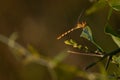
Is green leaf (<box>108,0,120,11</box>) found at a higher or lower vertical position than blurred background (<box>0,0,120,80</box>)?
lower

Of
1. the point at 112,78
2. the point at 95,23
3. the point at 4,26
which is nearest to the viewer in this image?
the point at 112,78

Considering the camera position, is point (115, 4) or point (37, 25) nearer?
point (115, 4)

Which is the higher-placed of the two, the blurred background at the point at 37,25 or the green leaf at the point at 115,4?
the blurred background at the point at 37,25

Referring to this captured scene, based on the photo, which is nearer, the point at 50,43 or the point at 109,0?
the point at 109,0

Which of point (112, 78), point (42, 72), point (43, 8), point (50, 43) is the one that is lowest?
point (112, 78)

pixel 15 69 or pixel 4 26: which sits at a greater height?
pixel 4 26

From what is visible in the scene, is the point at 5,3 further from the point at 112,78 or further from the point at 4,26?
the point at 112,78

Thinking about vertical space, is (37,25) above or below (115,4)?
above

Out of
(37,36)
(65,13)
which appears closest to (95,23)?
(65,13)

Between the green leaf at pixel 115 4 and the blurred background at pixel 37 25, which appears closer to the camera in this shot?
the green leaf at pixel 115 4

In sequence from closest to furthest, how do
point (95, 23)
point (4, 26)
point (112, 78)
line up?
point (112, 78) < point (95, 23) < point (4, 26)

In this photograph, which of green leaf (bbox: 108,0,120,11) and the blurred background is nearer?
green leaf (bbox: 108,0,120,11)
